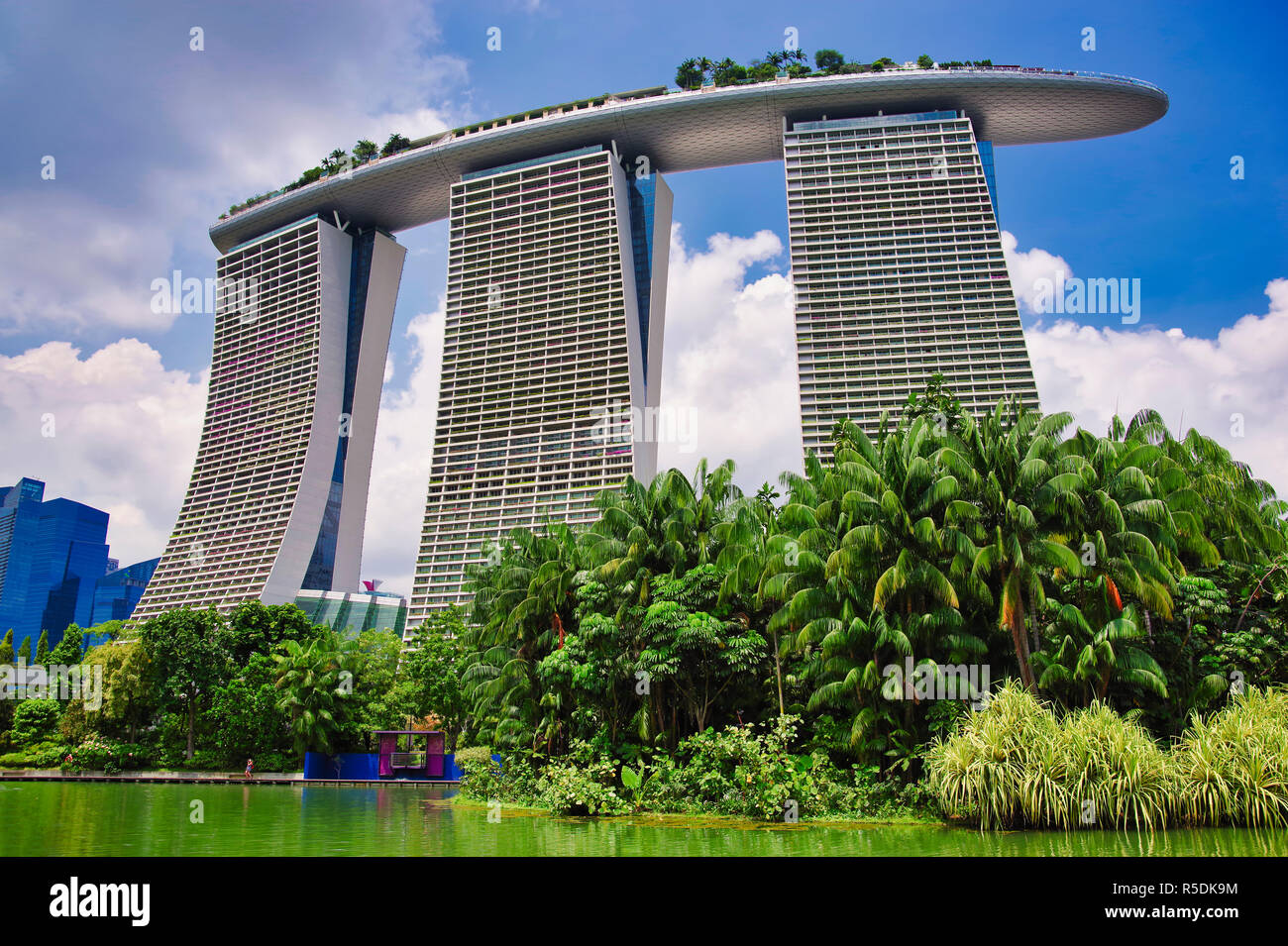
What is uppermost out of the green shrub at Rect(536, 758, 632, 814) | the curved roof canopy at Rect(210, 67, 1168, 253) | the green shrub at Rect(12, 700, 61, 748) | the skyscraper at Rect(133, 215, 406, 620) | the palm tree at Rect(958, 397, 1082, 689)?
the curved roof canopy at Rect(210, 67, 1168, 253)

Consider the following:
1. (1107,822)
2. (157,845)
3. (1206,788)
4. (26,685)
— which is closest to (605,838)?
(157,845)

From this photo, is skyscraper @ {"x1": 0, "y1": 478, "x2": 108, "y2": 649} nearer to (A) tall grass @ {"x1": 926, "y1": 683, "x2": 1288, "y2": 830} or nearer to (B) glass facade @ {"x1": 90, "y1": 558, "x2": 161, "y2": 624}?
(B) glass facade @ {"x1": 90, "y1": 558, "x2": 161, "y2": 624}

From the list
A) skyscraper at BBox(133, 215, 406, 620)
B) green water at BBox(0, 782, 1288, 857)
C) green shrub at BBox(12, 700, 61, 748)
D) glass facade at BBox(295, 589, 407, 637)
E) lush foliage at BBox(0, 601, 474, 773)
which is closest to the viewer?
green water at BBox(0, 782, 1288, 857)

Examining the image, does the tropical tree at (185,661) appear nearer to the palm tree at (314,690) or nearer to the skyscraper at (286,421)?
the palm tree at (314,690)

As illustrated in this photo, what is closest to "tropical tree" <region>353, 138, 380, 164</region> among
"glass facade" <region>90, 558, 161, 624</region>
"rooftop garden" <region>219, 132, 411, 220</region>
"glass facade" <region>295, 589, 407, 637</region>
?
"rooftop garden" <region>219, 132, 411, 220</region>

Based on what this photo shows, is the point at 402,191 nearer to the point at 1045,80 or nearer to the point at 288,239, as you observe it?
the point at 288,239

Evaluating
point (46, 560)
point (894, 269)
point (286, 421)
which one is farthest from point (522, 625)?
point (46, 560)

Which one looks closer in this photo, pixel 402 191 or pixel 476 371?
pixel 476 371
